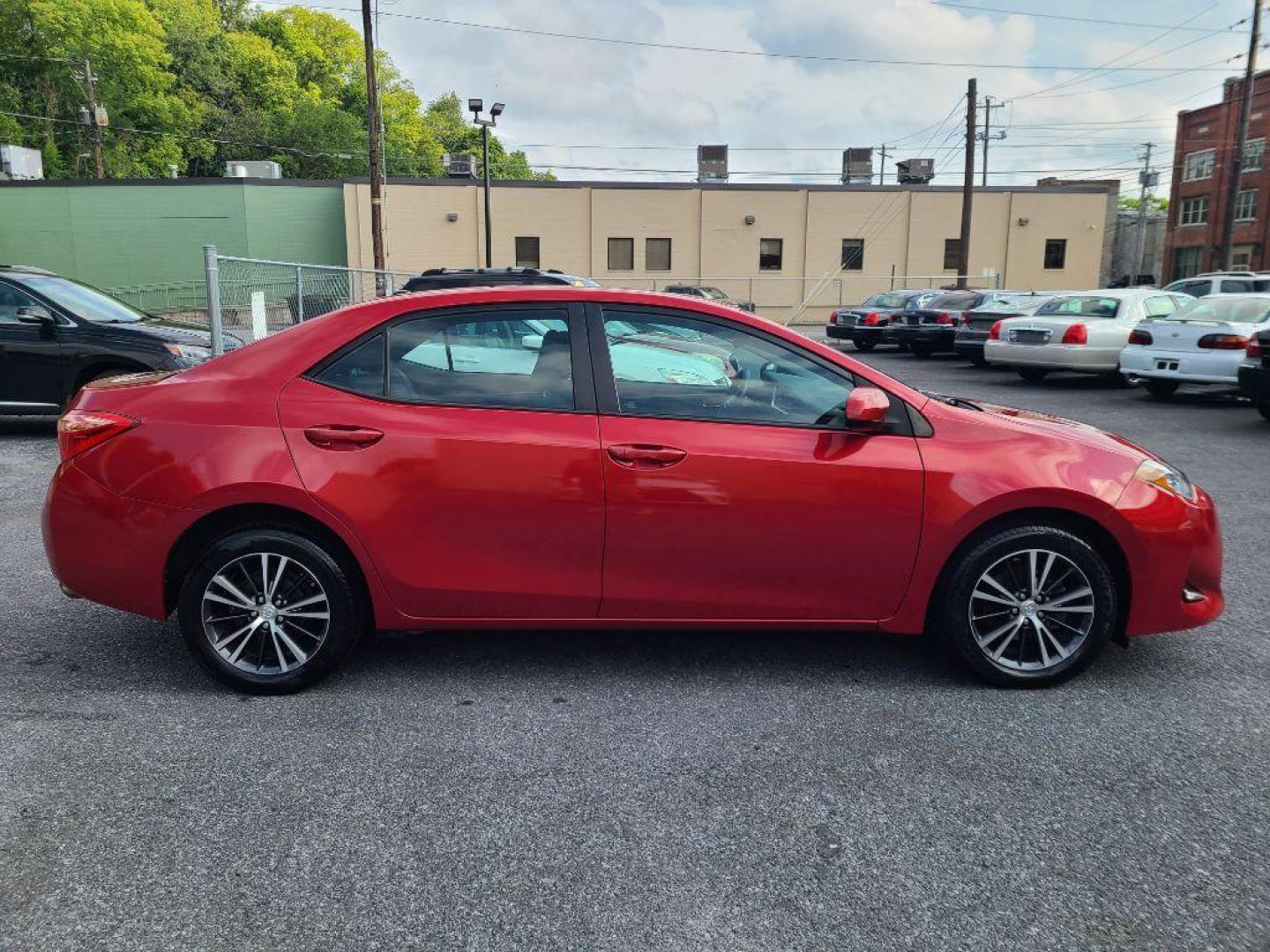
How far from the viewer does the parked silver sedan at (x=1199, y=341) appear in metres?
12.4

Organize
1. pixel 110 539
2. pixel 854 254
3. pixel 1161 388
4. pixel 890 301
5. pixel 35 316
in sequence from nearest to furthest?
pixel 110 539 → pixel 35 316 → pixel 1161 388 → pixel 890 301 → pixel 854 254

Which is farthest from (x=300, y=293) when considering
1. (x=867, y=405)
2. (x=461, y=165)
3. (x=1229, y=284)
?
(x=461, y=165)

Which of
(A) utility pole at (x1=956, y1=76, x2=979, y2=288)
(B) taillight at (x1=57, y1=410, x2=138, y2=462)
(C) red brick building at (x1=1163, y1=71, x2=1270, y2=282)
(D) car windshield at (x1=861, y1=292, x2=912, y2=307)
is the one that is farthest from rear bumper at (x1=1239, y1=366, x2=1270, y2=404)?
(C) red brick building at (x1=1163, y1=71, x2=1270, y2=282)

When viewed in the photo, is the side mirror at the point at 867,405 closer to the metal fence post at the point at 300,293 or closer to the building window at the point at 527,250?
the metal fence post at the point at 300,293

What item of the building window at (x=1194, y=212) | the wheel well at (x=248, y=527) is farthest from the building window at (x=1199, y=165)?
the wheel well at (x=248, y=527)

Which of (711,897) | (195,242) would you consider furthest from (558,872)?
(195,242)

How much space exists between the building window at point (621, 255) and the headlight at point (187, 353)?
31.0 m

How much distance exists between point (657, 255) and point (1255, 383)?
3164 cm

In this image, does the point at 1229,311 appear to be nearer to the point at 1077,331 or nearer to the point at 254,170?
the point at 1077,331

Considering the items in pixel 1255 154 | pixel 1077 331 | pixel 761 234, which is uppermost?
pixel 1255 154

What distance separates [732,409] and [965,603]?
3.94 ft

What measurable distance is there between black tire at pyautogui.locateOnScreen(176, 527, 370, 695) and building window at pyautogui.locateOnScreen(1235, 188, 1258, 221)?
5010 cm

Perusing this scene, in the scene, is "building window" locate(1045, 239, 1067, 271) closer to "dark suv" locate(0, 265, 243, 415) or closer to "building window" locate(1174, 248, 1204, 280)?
"building window" locate(1174, 248, 1204, 280)

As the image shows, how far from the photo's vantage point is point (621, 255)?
4022 cm
